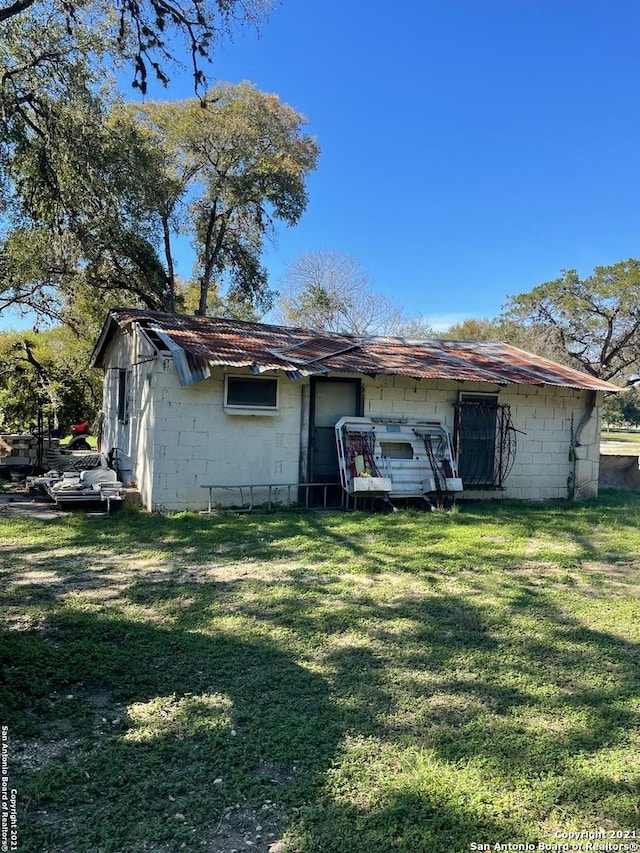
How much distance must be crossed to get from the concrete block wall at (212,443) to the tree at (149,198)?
15.5 feet

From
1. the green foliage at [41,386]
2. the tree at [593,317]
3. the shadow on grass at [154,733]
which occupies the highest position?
the tree at [593,317]

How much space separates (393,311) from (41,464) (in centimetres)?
2045

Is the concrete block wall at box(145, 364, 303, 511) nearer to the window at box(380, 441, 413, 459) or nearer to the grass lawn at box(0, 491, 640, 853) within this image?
the window at box(380, 441, 413, 459)

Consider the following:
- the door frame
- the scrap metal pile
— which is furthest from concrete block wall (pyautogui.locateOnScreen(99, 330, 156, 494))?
the door frame

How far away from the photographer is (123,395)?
10.7 metres

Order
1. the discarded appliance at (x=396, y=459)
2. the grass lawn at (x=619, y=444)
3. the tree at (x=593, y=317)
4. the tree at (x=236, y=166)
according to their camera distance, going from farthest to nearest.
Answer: the grass lawn at (x=619, y=444) → the tree at (x=593, y=317) → the tree at (x=236, y=166) → the discarded appliance at (x=396, y=459)

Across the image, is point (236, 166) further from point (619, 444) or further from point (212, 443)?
point (619, 444)

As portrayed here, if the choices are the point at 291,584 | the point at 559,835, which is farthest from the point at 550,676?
the point at 291,584

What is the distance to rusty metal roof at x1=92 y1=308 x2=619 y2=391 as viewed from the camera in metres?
8.62

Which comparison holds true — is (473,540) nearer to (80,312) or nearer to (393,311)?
(80,312)

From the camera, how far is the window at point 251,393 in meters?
8.79

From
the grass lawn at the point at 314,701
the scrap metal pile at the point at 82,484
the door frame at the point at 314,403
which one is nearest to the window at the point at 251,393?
the door frame at the point at 314,403

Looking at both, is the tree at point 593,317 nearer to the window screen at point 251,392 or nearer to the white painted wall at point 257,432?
the white painted wall at point 257,432

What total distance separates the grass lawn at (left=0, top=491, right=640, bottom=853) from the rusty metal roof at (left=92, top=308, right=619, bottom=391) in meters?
3.50
